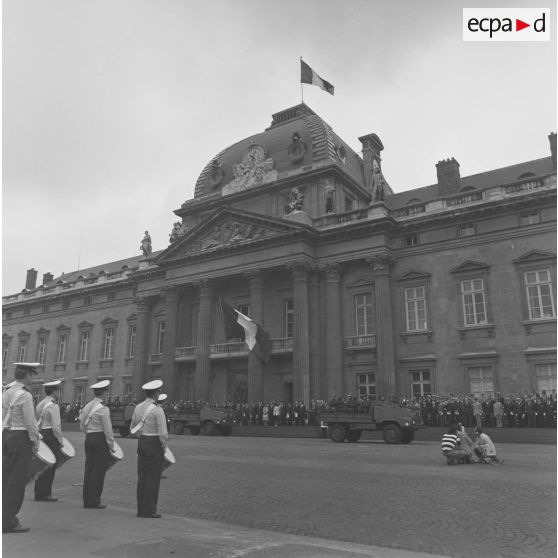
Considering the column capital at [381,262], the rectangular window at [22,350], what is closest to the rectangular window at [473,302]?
the column capital at [381,262]

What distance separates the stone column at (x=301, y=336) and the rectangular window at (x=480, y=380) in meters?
9.72

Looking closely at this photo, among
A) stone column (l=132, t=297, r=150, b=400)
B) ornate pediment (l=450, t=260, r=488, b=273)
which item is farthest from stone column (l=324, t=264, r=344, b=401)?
stone column (l=132, t=297, r=150, b=400)

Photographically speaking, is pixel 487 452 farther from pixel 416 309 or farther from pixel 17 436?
pixel 416 309

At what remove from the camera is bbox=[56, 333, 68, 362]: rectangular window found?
5428 centimetres

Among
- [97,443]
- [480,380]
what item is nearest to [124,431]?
[480,380]

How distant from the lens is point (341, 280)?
36719mm

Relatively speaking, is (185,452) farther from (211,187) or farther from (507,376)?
(211,187)

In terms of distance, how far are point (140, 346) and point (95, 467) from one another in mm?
37750

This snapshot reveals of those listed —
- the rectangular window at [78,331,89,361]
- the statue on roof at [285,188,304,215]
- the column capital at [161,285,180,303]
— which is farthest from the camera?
the rectangular window at [78,331,89,361]

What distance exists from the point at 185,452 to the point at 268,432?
39.1ft

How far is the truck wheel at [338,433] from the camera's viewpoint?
2314 centimetres

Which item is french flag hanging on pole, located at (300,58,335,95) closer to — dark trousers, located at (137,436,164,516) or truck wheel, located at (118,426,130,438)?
truck wheel, located at (118,426,130,438)

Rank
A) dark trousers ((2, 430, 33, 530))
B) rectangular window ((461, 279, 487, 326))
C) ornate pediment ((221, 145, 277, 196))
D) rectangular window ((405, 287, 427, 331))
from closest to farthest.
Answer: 1. dark trousers ((2, 430, 33, 530))
2. rectangular window ((461, 279, 487, 326))
3. rectangular window ((405, 287, 427, 331))
4. ornate pediment ((221, 145, 277, 196))

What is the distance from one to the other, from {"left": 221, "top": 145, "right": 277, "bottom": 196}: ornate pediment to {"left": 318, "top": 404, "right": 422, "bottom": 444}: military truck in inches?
935
